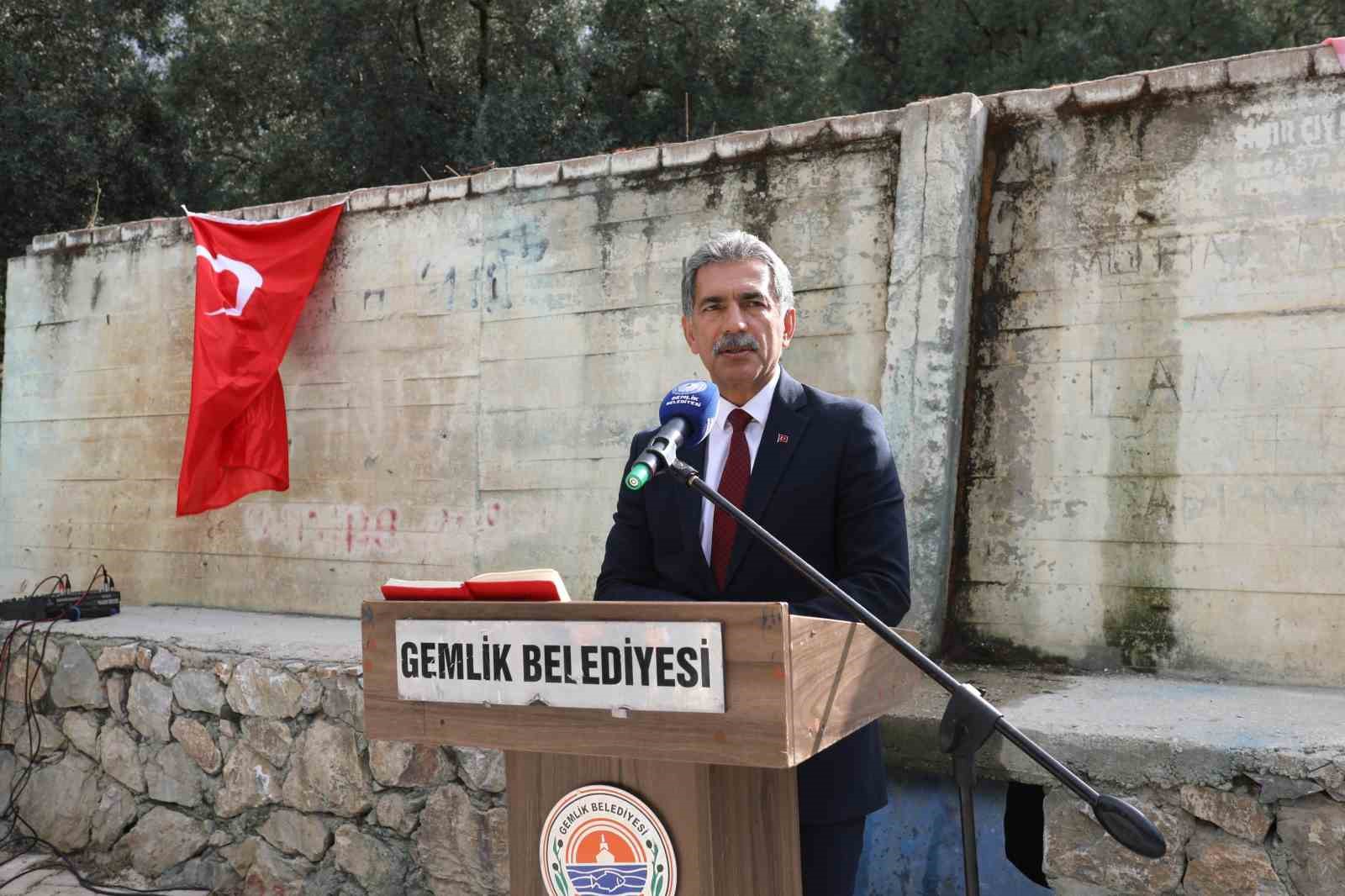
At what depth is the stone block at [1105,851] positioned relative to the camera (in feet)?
9.77

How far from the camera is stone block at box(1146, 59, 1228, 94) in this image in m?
3.88

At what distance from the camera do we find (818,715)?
63.9 inches

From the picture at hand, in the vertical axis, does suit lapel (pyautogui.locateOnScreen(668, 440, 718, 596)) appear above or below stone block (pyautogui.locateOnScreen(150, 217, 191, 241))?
below

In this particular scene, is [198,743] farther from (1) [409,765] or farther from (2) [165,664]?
(1) [409,765]

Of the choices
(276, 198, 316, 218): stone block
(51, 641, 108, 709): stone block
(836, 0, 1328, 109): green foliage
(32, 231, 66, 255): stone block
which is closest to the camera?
(51, 641, 108, 709): stone block

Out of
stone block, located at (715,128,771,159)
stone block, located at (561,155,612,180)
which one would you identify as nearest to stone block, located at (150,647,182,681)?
stone block, located at (561,155,612,180)

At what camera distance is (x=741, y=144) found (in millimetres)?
4707

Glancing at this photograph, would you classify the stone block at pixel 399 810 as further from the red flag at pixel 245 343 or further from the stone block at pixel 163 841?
the red flag at pixel 245 343

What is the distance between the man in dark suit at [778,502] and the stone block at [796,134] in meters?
2.45

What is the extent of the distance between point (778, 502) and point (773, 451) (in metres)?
0.10

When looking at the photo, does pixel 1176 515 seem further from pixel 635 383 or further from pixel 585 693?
pixel 585 693

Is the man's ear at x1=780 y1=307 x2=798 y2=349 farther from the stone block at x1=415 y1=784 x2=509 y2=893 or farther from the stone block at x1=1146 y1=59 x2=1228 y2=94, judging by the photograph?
the stone block at x1=415 y1=784 x2=509 y2=893

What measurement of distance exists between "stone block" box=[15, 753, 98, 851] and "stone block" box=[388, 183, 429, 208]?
3.10 m

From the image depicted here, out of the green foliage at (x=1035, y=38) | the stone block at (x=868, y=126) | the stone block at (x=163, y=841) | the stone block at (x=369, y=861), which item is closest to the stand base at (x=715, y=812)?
the stone block at (x=369, y=861)
